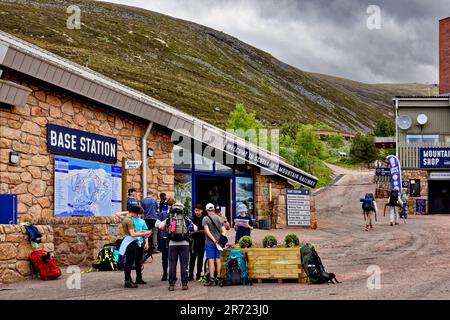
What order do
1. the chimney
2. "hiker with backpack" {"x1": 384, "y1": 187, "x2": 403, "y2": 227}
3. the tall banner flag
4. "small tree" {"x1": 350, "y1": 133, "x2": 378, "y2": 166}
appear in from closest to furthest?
"hiker with backpack" {"x1": 384, "y1": 187, "x2": 403, "y2": 227} → the tall banner flag → the chimney → "small tree" {"x1": 350, "y1": 133, "x2": 378, "y2": 166}

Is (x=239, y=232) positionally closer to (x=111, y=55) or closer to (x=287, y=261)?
(x=287, y=261)

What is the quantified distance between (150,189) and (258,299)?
12.6m

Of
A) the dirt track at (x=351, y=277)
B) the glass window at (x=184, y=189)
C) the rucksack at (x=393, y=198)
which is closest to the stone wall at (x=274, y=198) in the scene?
the dirt track at (x=351, y=277)

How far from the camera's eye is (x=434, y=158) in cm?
4438

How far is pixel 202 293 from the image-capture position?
12.8 meters

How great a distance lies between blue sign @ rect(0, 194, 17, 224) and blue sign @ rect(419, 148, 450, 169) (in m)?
31.8

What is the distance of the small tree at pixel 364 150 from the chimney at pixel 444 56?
18.2 meters

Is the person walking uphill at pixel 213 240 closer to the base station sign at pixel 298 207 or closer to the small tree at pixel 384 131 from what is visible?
the base station sign at pixel 298 207

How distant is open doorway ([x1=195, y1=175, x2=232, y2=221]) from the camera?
28.7m

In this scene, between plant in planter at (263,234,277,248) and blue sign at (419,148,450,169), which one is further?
blue sign at (419,148,450,169)

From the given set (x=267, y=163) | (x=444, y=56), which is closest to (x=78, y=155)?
(x=267, y=163)

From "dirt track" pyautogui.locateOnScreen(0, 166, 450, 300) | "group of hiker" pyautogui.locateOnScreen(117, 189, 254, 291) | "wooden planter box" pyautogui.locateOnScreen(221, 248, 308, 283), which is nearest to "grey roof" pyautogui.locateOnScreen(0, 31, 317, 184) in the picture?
"dirt track" pyautogui.locateOnScreen(0, 166, 450, 300)

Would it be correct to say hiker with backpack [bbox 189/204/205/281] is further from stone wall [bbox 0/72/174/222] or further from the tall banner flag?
the tall banner flag

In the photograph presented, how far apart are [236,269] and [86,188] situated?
805 centimetres
